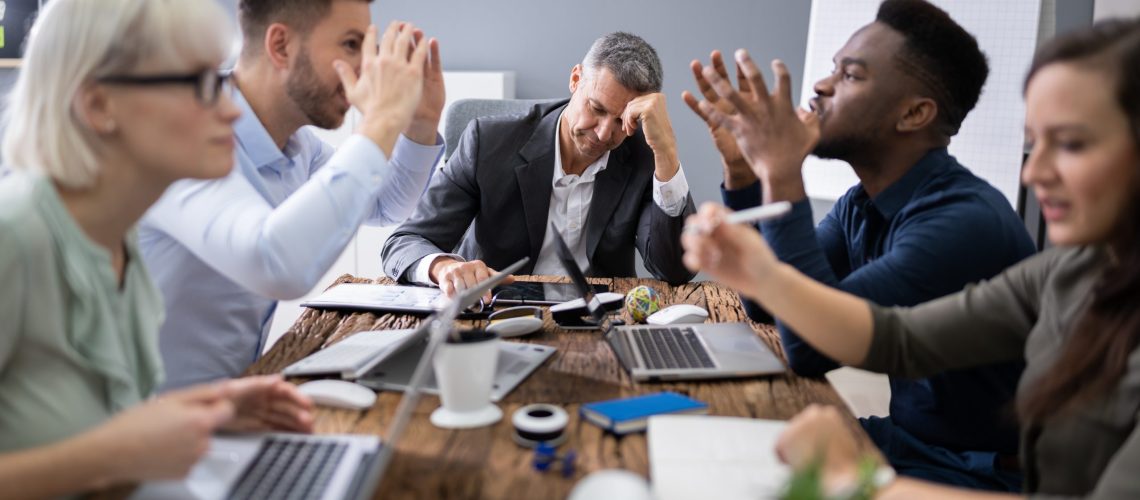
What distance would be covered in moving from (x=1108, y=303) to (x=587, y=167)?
1.54m

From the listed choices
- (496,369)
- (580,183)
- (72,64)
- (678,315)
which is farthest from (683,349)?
(580,183)

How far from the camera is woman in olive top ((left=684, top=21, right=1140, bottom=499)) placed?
878mm

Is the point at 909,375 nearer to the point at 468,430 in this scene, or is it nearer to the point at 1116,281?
the point at 1116,281

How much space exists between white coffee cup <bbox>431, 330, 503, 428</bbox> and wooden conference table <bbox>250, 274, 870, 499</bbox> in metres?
0.02

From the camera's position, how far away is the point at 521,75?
3.69 meters

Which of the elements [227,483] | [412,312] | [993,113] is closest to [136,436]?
[227,483]

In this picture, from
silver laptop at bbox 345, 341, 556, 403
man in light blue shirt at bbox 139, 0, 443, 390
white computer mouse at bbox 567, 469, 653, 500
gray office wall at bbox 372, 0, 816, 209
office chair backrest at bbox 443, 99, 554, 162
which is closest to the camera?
white computer mouse at bbox 567, 469, 653, 500

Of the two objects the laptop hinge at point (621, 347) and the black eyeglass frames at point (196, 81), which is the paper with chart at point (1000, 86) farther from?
the black eyeglass frames at point (196, 81)

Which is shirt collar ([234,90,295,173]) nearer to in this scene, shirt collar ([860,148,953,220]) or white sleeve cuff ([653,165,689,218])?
white sleeve cuff ([653,165,689,218])

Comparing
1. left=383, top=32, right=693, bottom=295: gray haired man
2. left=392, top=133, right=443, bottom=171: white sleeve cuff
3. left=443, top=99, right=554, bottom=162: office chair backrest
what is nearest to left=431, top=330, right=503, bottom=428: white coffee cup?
left=392, top=133, right=443, bottom=171: white sleeve cuff

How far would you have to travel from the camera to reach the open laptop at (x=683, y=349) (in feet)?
4.19

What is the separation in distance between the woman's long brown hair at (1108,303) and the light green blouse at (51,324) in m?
0.99

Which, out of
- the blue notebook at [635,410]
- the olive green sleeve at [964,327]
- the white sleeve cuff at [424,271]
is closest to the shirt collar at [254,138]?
the white sleeve cuff at [424,271]

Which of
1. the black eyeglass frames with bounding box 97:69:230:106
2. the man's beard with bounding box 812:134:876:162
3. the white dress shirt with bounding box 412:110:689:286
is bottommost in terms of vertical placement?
the white dress shirt with bounding box 412:110:689:286
